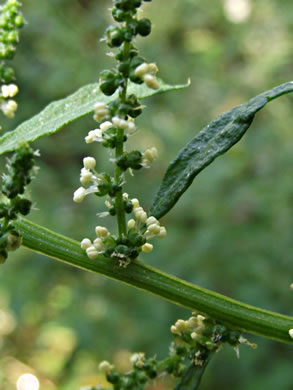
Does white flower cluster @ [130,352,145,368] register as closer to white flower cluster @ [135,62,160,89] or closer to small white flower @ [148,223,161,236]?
small white flower @ [148,223,161,236]

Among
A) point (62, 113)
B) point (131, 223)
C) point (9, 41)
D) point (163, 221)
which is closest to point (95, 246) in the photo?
point (131, 223)

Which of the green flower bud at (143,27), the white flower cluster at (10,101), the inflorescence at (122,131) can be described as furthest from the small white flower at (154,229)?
the white flower cluster at (10,101)

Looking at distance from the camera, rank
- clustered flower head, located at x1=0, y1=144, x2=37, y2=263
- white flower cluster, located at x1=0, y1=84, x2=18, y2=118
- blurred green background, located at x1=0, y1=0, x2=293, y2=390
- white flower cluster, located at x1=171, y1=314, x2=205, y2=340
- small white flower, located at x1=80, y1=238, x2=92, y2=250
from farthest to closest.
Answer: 1. blurred green background, located at x1=0, y1=0, x2=293, y2=390
2. white flower cluster, located at x1=0, y1=84, x2=18, y2=118
3. white flower cluster, located at x1=171, y1=314, x2=205, y2=340
4. small white flower, located at x1=80, y1=238, x2=92, y2=250
5. clustered flower head, located at x1=0, y1=144, x2=37, y2=263

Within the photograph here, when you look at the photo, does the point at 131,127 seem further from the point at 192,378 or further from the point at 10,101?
the point at 192,378

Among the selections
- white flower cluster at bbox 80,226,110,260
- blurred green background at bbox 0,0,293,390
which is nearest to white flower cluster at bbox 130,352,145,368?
white flower cluster at bbox 80,226,110,260

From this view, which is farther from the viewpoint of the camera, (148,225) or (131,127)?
(148,225)

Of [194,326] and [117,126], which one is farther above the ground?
[117,126]
